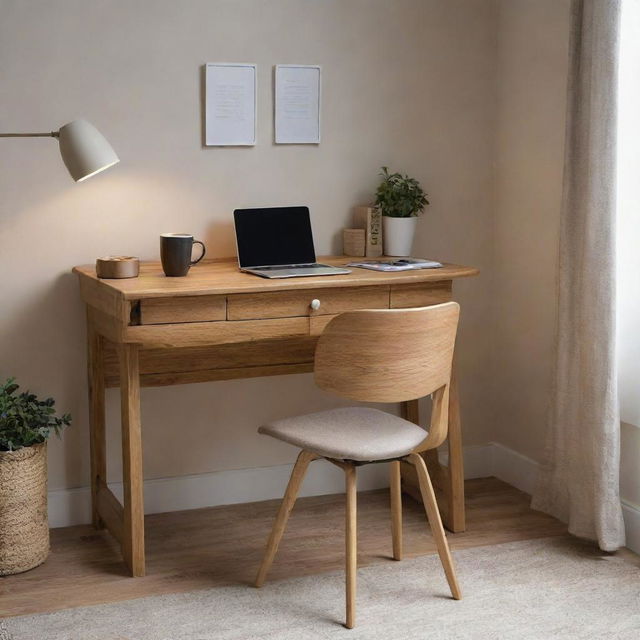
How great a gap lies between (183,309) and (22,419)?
0.61 m

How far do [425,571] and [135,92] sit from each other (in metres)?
1.78

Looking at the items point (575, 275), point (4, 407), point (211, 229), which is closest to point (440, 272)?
point (575, 275)

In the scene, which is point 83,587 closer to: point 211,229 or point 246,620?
point 246,620

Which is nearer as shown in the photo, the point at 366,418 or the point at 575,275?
the point at 366,418

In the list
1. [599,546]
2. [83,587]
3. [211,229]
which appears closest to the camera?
[83,587]

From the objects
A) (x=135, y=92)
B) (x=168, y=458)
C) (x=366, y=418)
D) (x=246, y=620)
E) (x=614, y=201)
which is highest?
(x=135, y=92)

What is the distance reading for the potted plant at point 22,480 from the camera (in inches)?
109

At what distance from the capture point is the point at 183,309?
2.67 metres

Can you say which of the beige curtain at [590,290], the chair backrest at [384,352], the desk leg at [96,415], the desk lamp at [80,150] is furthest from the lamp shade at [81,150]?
the beige curtain at [590,290]

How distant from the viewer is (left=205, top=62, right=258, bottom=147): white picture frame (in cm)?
319

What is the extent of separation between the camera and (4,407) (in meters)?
2.79

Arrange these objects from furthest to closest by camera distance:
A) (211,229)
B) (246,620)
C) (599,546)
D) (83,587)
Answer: (211,229) → (599,546) → (83,587) → (246,620)

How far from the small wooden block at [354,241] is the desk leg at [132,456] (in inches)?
38.5

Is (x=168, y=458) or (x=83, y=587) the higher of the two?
(x=168, y=458)
